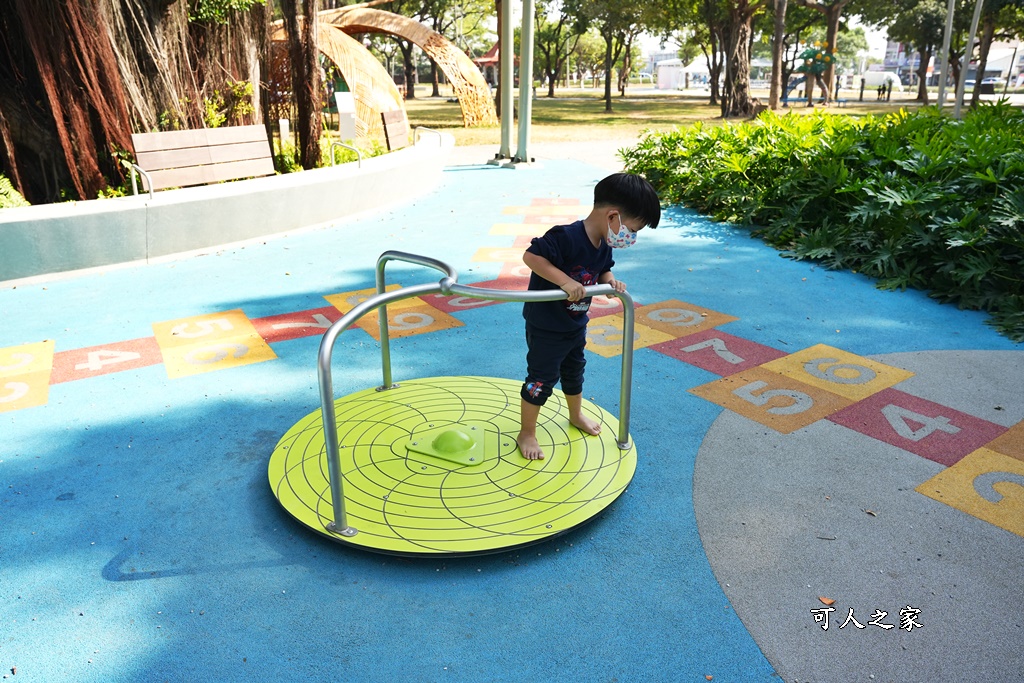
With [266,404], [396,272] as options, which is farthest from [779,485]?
[396,272]

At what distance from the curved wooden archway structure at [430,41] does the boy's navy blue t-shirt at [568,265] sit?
1707 cm

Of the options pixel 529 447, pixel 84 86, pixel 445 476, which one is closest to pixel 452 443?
pixel 445 476

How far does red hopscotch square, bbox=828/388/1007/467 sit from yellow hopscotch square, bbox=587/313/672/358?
1.38 metres

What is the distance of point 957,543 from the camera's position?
2.79m

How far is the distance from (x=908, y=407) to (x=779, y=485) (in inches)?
49.1

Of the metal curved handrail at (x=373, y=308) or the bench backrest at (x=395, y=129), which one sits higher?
the bench backrest at (x=395, y=129)

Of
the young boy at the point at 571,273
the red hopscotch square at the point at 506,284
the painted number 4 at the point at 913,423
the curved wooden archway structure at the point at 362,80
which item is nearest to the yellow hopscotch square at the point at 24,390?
the young boy at the point at 571,273

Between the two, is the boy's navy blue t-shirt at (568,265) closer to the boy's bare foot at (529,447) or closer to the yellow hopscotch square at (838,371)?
the boy's bare foot at (529,447)

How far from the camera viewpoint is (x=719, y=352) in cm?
476

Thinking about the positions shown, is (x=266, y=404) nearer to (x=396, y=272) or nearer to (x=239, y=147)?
(x=396, y=272)

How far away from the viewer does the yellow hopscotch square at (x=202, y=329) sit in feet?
16.3

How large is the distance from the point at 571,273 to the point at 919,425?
2.08 meters

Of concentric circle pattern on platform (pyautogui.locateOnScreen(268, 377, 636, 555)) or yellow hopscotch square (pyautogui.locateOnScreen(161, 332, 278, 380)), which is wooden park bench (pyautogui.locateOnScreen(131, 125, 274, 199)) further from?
concentric circle pattern on platform (pyautogui.locateOnScreen(268, 377, 636, 555))

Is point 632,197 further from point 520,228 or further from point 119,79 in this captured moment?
point 119,79
